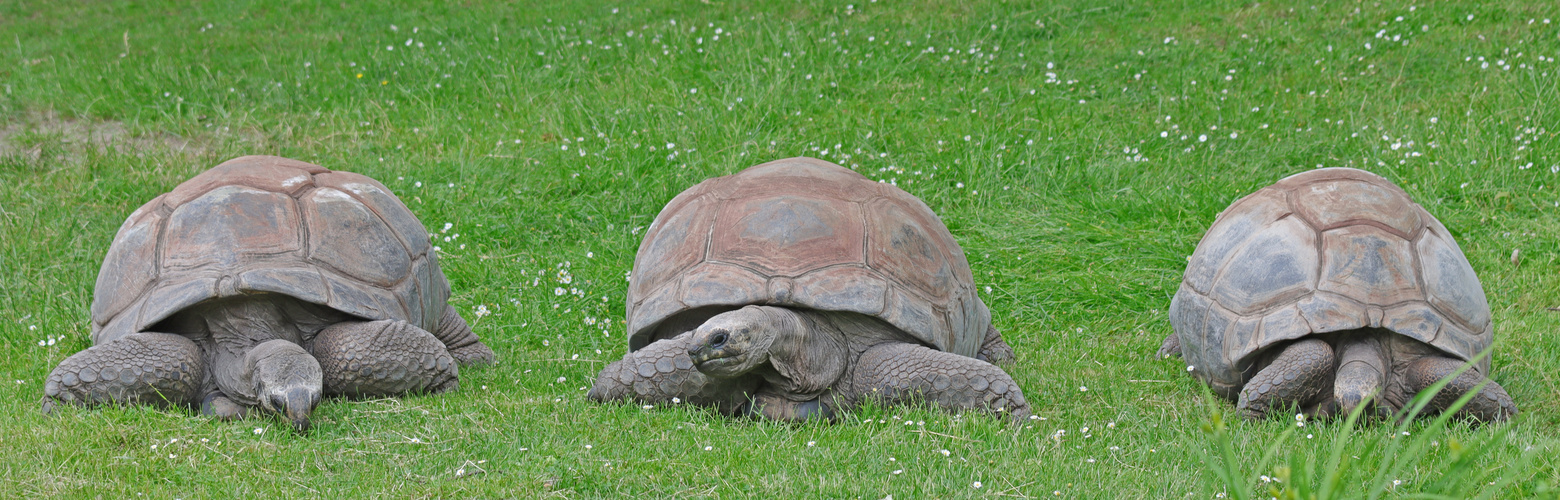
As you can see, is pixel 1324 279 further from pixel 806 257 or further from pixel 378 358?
pixel 378 358

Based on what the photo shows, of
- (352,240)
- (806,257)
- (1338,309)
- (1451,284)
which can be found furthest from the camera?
(352,240)

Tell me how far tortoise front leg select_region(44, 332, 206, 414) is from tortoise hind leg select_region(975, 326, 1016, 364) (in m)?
2.66

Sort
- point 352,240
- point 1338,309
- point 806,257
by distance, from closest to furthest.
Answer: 1. point 1338,309
2. point 806,257
3. point 352,240

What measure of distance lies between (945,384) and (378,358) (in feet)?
5.71

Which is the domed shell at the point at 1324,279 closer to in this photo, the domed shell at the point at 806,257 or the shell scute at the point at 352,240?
the domed shell at the point at 806,257

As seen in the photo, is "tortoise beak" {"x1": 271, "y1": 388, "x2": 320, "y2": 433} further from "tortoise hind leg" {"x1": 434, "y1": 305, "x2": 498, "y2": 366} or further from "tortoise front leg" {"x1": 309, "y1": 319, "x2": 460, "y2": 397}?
"tortoise hind leg" {"x1": 434, "y1": 305, "x2": 498, "y2": 366}

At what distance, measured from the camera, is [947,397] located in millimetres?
3586

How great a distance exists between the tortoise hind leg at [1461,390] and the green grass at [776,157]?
11cm

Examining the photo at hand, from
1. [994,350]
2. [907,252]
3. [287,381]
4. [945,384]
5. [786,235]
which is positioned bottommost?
[994,350]

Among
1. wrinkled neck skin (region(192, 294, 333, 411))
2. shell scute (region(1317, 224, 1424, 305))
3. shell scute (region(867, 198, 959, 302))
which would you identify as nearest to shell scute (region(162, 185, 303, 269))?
wrinkled neck skin (region(192, 294, 333, 411))

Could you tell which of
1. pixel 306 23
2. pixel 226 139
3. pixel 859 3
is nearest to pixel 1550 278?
pixel 859 3

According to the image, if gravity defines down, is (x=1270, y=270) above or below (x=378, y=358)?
above

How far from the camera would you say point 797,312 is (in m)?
3.70

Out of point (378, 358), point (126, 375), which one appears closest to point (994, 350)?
point (378, 358)
